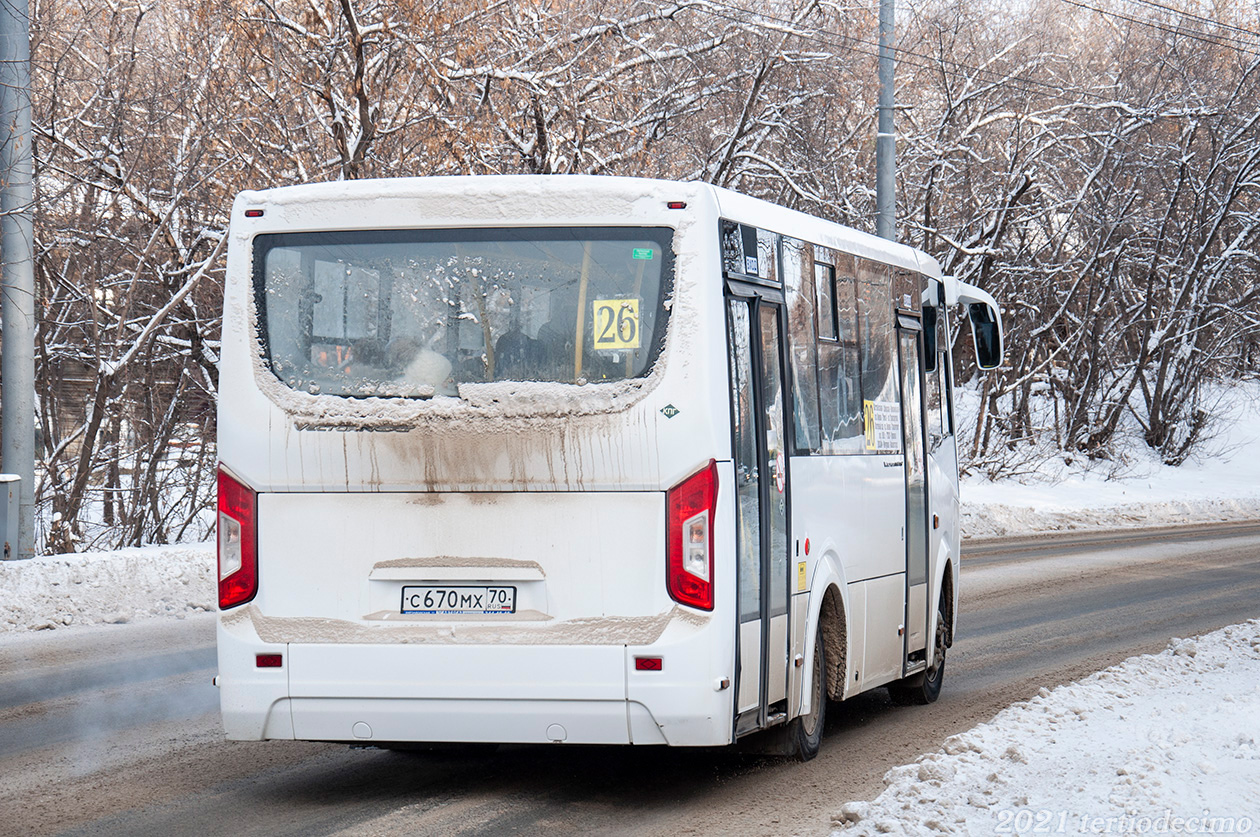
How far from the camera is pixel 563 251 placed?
6.62 m

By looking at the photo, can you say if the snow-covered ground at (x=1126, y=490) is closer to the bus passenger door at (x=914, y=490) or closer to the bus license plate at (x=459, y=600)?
the bus passenger door at (x=914, y=490)

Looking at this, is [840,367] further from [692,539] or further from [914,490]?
[692,539]


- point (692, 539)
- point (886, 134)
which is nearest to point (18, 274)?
point (692, 539)

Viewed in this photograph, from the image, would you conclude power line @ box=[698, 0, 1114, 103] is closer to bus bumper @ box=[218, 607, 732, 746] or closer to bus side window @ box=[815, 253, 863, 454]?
bus side window @ box=[815, 253, 863, 454]

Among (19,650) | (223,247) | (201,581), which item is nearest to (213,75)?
(223,247)

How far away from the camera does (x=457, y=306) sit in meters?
6.68

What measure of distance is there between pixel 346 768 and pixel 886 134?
16.6 m

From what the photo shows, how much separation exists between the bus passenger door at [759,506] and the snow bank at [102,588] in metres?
7.66

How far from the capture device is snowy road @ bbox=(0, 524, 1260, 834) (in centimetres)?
646

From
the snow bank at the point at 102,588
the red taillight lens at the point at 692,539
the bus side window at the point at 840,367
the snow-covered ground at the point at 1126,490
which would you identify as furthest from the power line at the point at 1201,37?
the red taillight lens at the point at 692,539

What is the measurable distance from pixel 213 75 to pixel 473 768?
542 inches

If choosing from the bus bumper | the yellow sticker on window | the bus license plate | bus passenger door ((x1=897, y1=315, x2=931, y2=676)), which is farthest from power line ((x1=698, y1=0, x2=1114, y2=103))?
the bus bumper

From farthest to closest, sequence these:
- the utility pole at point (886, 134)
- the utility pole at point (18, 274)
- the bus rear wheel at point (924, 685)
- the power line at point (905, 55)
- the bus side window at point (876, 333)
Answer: the power line at point (905, 55), the utility pole at point (886, 134), the utility pole at point (18, 274), the bus rear wheel at point (924, 685), the bus side window at point (876, 333)

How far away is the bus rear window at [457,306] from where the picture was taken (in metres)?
6.53
